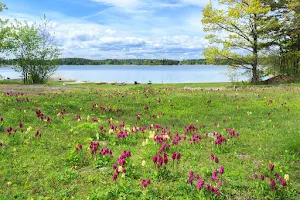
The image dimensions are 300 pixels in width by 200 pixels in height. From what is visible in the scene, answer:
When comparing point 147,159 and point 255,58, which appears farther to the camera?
point 255,58

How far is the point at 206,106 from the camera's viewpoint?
17.0 metres

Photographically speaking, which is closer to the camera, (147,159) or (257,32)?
(147,159)

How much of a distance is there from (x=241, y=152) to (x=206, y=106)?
8402 millimetres

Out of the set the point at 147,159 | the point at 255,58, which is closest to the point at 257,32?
the point at 255,58

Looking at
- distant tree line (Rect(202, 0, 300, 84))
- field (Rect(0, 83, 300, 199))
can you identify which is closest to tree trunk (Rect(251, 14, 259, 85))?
distant tree line (Rect(202, 0, 300, 84))

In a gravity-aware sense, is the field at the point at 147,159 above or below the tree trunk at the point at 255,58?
below

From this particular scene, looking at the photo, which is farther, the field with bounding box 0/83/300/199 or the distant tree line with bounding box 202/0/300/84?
the distant tree line with bounding box 202/0/300/84

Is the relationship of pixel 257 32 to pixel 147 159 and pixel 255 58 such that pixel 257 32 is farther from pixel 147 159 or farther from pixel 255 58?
pixel 147 159

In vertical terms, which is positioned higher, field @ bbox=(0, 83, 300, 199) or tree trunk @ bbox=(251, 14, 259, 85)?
tree trunk @ bbox=(251, 14, 259, 85)

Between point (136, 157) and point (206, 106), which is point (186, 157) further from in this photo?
point (206, 106)

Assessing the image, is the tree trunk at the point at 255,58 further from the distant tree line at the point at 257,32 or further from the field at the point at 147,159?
the field at the point at 147,159

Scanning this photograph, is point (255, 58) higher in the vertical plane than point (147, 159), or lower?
higher

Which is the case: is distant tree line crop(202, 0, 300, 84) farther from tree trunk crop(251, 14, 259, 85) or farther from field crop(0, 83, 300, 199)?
field crop(0, 83, 300, 199)

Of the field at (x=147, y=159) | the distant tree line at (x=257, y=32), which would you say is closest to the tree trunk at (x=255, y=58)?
the distant tree line at (x=257, y=32)
